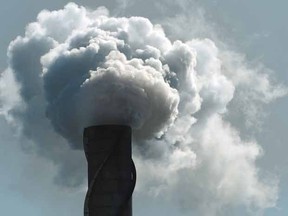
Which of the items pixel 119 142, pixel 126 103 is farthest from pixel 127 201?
pixel 126 103

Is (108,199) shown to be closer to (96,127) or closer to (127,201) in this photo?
(127,201)

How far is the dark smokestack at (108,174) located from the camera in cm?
5147

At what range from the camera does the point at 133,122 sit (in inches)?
2168

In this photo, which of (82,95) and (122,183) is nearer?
(122,183)

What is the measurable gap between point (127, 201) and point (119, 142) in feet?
16.2

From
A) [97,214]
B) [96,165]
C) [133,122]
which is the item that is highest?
[133,122]

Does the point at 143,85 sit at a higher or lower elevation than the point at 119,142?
higher

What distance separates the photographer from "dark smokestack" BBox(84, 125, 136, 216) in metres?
51.5

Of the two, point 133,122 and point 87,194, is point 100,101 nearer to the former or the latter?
point 133,122

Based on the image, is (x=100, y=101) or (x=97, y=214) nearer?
(x=97, y=214)

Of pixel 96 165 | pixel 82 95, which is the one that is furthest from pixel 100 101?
pixel 96 165

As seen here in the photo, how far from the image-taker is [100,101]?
2151 inches

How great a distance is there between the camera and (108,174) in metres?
51.7

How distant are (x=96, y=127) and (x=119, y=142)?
7.55 feet
